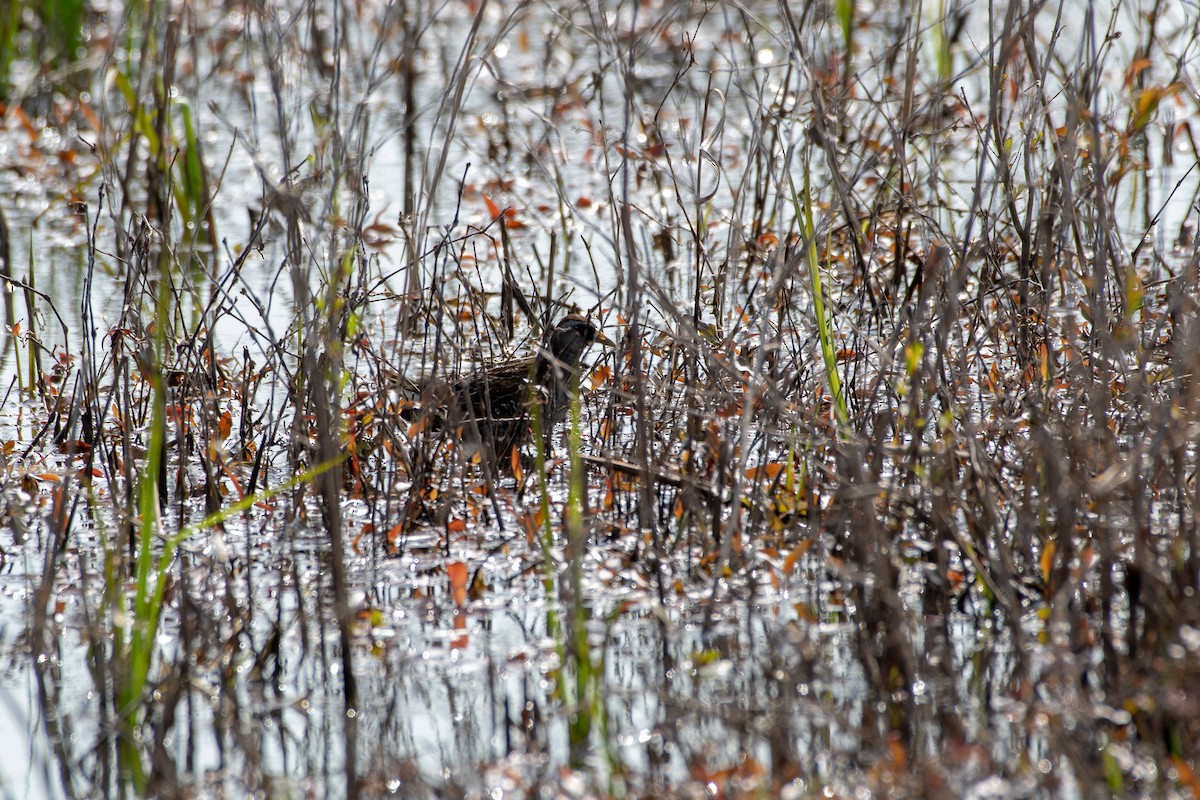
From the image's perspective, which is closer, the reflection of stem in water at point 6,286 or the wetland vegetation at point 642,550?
the wetland vegetation at point 642,550

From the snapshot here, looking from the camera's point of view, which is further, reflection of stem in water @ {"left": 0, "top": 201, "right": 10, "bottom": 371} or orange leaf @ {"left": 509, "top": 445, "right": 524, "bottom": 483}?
reflection of stem in water @ {"left": 0, "top": 201, "right": 10, "bottom": 371}

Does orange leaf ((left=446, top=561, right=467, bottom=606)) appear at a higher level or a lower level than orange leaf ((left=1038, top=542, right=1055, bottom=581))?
higher

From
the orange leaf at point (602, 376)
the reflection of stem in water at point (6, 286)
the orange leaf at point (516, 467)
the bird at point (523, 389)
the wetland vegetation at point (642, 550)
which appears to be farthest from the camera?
the reflection of stem in water at point (6, 286)

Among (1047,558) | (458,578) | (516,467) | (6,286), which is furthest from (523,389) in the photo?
(6,286)

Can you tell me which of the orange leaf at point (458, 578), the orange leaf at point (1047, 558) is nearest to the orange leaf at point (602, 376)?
the orange leaf at point (458, 578)

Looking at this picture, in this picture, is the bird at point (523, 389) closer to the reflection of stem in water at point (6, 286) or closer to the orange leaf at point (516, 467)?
the orange leaf at point (516, 467)

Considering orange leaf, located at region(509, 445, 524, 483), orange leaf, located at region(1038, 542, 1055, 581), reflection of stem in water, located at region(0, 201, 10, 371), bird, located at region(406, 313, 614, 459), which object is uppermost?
reflection of stem in water, located at region(0, 201, 10, 371)

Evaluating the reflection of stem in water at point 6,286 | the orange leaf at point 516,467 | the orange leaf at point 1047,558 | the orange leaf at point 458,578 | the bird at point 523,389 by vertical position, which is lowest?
the orange leaf at point 1047,558

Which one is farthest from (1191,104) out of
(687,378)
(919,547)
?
(919,547)

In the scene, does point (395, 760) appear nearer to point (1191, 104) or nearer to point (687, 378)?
point (687, 378)

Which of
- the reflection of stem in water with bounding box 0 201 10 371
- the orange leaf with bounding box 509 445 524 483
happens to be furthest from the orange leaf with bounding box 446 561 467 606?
the reflection of stem in water with bounding box 0 201 10 371

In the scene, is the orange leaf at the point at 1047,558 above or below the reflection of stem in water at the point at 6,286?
below

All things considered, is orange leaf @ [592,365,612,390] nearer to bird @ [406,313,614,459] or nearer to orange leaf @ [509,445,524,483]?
bird @ [406,313,614,459]

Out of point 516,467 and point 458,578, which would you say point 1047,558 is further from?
point 516,467
